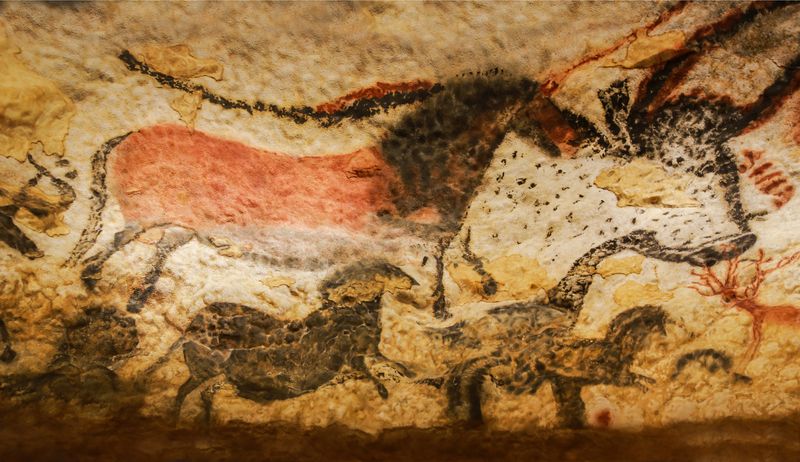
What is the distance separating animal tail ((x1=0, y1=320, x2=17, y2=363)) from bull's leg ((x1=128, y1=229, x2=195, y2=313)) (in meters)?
0.40

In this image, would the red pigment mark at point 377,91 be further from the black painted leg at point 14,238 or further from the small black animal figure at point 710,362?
the small black animal figure at point 710,362

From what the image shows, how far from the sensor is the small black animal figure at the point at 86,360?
182 centimetres

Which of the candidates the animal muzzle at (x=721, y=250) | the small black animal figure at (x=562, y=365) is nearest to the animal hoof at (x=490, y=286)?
the small black animal figure at (x=562, y=365)

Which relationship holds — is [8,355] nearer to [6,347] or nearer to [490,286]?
[6,347]

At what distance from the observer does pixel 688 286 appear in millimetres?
1927

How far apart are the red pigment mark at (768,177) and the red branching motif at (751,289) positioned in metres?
0.25

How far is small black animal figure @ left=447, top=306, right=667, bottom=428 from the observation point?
2014 millimetres

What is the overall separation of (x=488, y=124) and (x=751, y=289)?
3.90 feet

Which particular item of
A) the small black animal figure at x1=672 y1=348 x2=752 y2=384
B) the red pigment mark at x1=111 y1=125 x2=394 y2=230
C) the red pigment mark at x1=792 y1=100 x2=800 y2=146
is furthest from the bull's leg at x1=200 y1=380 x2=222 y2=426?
the red pigment mark at x1=792 y1=100 x2=800 y2=146

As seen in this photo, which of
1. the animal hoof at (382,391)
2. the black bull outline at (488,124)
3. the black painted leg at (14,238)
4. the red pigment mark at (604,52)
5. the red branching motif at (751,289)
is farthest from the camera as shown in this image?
the animal hoof at (382,391)

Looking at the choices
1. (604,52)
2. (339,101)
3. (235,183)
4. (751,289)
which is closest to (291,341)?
(235,183)

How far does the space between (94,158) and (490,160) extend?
1107 millimetres

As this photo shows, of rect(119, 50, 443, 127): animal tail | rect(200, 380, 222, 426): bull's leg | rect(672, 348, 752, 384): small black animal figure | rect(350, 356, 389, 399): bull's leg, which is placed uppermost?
rect(119, 50, 443, 127): animal tail

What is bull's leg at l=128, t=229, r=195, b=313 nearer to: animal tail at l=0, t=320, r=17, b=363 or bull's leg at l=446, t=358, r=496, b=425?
animal tail at l=0, t=320, r=17, b=363
